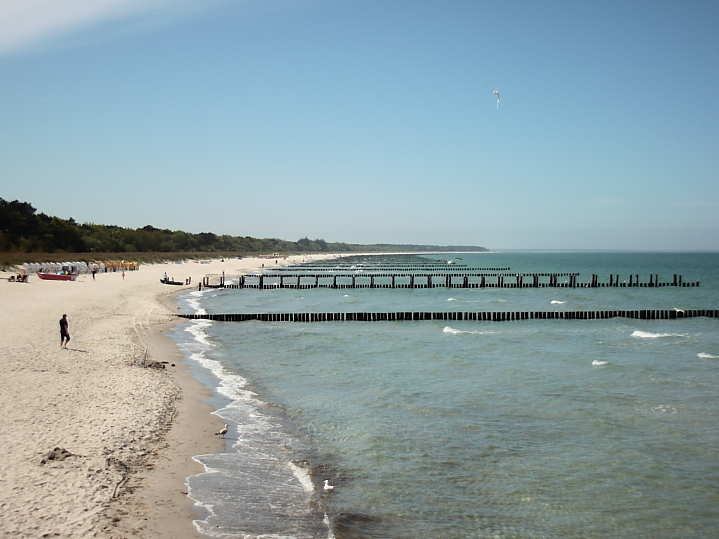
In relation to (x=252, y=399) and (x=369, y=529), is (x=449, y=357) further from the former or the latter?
(x=369, y=529)

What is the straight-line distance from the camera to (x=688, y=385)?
18.4m

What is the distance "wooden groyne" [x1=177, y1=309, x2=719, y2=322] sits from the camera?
115ft

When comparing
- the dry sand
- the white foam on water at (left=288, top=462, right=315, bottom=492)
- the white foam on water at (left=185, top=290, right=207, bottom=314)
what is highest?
the dry sand

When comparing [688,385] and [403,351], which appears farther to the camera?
[403,351]

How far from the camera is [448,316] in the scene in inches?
1451

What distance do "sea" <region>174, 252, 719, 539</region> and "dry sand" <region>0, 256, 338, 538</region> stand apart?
69 cm

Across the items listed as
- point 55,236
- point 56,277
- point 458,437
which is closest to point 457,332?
point 458,437

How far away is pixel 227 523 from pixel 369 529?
6.77 ft

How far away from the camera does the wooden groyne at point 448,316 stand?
3500 centimetres

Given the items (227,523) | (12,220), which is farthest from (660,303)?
(12,220)

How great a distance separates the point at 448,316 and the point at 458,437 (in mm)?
24134

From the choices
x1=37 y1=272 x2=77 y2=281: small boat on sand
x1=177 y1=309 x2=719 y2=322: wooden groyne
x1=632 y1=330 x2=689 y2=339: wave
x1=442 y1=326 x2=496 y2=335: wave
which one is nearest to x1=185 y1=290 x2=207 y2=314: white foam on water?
x1=177 y1=309 x2=719 y2=322: wooden groyne

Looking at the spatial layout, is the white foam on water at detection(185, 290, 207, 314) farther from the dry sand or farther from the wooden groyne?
the dry sand

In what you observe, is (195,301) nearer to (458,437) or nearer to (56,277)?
(56,277)
